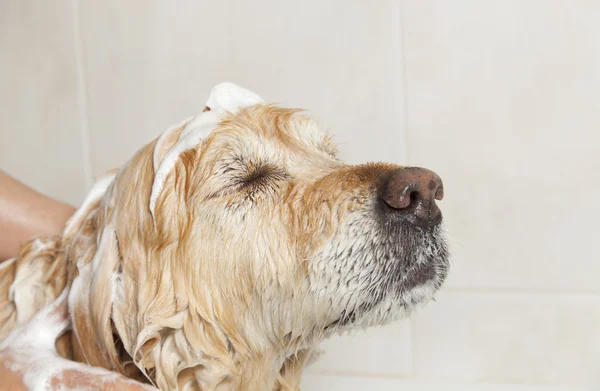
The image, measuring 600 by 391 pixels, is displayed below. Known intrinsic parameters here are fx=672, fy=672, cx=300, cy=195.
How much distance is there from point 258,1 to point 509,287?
0.87 m

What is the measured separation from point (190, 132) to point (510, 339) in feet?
2.94

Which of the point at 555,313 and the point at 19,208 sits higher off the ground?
the point at 19,208

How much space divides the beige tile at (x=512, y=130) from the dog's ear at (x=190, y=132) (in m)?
0.51

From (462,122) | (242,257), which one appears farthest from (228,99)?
(462,122)

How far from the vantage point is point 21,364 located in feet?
3.26

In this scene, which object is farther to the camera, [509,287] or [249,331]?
[509,287]

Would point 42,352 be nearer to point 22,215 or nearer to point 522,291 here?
point 22,215

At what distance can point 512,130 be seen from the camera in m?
1.45

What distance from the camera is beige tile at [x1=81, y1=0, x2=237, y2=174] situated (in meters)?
1.64

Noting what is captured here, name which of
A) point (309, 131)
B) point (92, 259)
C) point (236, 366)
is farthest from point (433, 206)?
point (92, 259)

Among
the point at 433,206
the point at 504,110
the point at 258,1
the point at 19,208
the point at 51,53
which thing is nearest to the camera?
the point at 433,206

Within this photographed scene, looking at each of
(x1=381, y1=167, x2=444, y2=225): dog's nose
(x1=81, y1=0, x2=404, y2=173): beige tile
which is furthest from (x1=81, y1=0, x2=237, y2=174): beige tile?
(x1=381, y1=167, x2=444, y2=225): dog's nose

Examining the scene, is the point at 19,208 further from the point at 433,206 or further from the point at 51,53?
the point at 433,206

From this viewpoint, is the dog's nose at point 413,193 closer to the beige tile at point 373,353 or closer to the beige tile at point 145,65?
the beige tile at point 373,353
